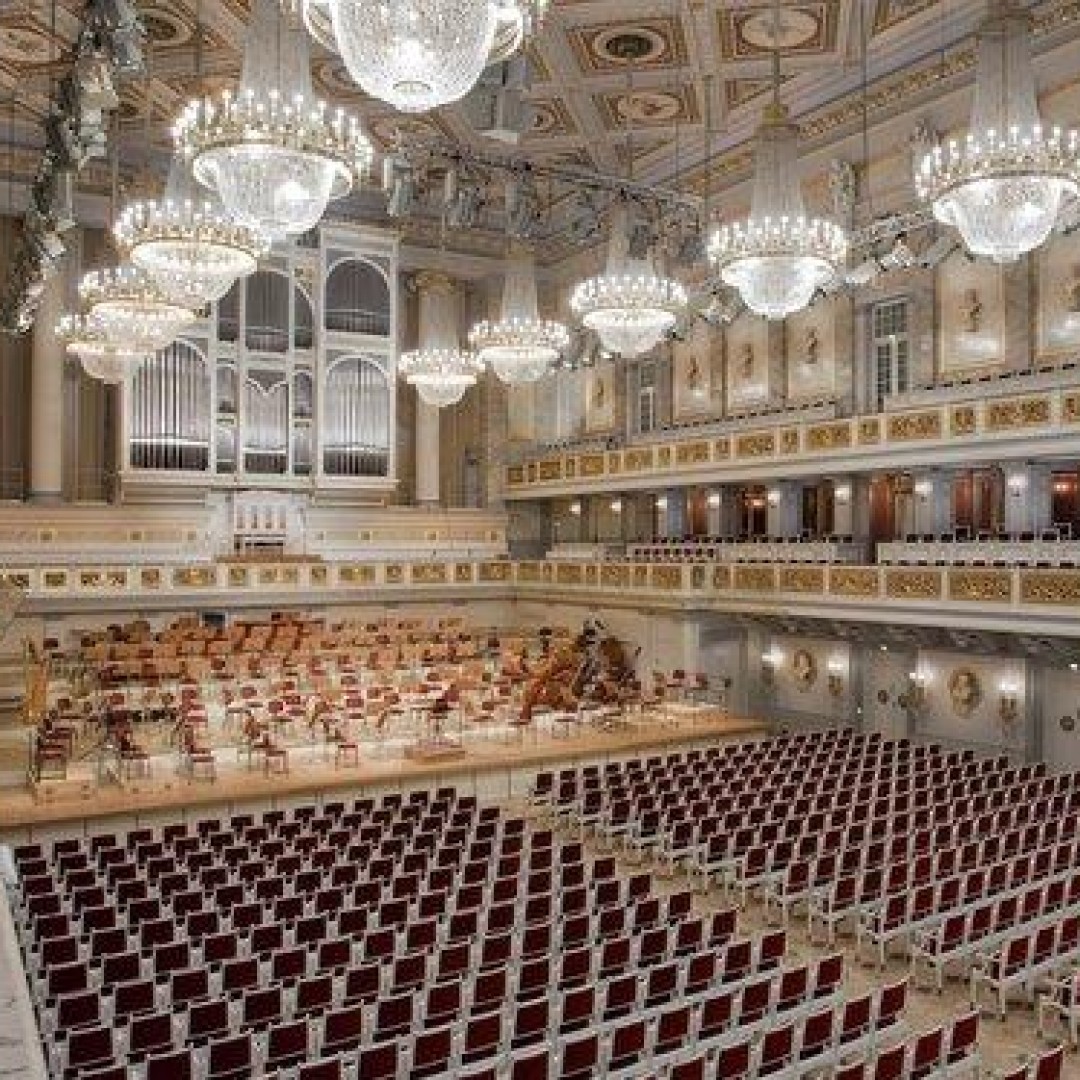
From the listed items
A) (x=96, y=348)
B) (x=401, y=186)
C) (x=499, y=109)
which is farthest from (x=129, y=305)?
(x=499, y=109)

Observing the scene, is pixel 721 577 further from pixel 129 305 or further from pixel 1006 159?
pixel 1006 159

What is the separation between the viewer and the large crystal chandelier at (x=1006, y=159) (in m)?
9.59

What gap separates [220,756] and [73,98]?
10.4 metres

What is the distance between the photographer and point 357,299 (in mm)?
27500

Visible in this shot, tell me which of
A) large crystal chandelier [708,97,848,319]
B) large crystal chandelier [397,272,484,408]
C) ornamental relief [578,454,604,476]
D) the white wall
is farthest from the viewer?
ornamental relief [578,454,604,476]

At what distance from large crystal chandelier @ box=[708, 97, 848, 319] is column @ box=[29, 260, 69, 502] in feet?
58.7

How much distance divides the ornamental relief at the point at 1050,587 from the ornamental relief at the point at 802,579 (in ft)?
14.3

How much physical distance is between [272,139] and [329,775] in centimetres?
1022

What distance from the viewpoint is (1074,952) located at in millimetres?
9102

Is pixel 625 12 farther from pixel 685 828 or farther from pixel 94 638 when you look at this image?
pixel 94 638

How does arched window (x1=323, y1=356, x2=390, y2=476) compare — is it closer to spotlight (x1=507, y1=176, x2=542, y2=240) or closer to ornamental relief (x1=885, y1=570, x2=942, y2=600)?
spotlight (x1=507, y1=176, x2=542, y2=240)

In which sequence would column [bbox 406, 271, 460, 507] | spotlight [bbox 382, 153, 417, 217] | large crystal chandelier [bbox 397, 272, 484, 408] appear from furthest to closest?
1. column [bbox 406, 271, 460, 507]
2. large crystal chandelier [bbox 397, 272, 484, 408]
3. spotlight [bbox 382, 153, 417, 217]

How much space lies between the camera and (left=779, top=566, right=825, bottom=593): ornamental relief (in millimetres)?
20125

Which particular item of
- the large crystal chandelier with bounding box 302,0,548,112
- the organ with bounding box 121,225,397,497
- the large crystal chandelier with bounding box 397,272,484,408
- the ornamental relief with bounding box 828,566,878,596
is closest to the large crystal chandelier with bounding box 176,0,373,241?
the large crystal chandelier with bounding box 302,0,548,112
